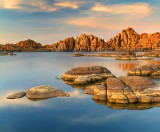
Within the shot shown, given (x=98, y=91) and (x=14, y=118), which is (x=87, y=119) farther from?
(x=14, y=118)

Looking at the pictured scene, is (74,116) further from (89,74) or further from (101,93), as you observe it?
(89,74)

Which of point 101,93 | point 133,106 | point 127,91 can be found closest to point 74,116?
point 101,93

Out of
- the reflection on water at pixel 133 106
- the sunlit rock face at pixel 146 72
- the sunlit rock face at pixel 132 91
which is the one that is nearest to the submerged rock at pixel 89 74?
the sunlit rock face at pixel 146 72

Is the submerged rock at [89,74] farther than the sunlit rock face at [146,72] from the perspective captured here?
No

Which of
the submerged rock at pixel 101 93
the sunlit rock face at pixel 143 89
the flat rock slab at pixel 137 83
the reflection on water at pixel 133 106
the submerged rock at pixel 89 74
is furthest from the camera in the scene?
the submerged rock at pixel 89 74

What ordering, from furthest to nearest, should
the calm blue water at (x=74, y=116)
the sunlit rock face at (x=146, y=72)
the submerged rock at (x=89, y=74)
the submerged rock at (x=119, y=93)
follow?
the sunlit rock face at (x=146, y=72)
the submerged rock at (x=89, y=74)
the submerged rock at (x=119, y=93)
the calm blue water at (x=74, y=116)

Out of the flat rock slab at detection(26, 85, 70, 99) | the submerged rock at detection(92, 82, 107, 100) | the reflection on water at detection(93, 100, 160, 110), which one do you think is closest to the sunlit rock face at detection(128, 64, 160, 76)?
the submerged rock at detection(92, 82, 107, 100)

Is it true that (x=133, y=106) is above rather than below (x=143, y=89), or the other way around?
below

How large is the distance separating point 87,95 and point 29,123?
893cm

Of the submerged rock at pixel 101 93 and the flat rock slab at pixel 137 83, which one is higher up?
the flat rock slab at pixel 137 83

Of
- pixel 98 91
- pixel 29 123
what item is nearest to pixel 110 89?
pixel 98 91

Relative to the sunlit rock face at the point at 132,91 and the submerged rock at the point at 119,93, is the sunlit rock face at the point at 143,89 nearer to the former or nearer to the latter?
the sunlit rock face at the point at 132,91

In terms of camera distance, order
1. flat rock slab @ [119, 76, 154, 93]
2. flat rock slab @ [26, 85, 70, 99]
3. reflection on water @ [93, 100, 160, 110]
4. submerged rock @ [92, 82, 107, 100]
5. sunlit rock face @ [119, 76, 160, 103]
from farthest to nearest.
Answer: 1. flat rock slab @ [26, 85, 70, 99]
2. flat rock slab @ [119, 76, 154, 93]
3. submerged rock @ [92, 82, 107, 100]
4. sunlit rock face @ [119, 76, 160, 103]
5. reflection on water @ [93, 100, 160, 110]

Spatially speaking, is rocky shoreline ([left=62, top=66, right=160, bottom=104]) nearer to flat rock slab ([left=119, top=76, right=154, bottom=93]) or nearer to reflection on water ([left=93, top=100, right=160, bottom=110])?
flat rock slab ([left=119, top=76, right=154, bottom=93])
